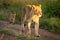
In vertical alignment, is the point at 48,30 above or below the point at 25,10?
below

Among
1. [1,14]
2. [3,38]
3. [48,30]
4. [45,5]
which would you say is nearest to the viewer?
[3,38]

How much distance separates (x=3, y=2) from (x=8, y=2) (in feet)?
1.08

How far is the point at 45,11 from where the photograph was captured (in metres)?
15.3

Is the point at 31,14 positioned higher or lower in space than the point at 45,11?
higher

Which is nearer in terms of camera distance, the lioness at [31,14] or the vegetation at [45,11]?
the lioness at [31,14]

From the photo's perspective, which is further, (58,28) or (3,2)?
(3,2)

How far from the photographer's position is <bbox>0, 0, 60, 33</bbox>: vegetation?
12.6 metres

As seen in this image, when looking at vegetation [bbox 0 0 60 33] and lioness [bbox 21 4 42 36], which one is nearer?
lioness [bbox 21 4 42 36]

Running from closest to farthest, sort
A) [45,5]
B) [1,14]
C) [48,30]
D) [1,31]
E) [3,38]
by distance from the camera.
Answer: [3,38] < [1,31] < [48,30] < [1,14] < [45,5]

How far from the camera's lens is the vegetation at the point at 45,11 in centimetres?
1261

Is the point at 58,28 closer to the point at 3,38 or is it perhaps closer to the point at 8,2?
the point at 3,38

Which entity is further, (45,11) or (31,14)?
(45,11)

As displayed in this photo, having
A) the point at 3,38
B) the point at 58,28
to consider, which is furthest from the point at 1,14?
the point at 3,38

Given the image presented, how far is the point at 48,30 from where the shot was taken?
12039 millimetres
